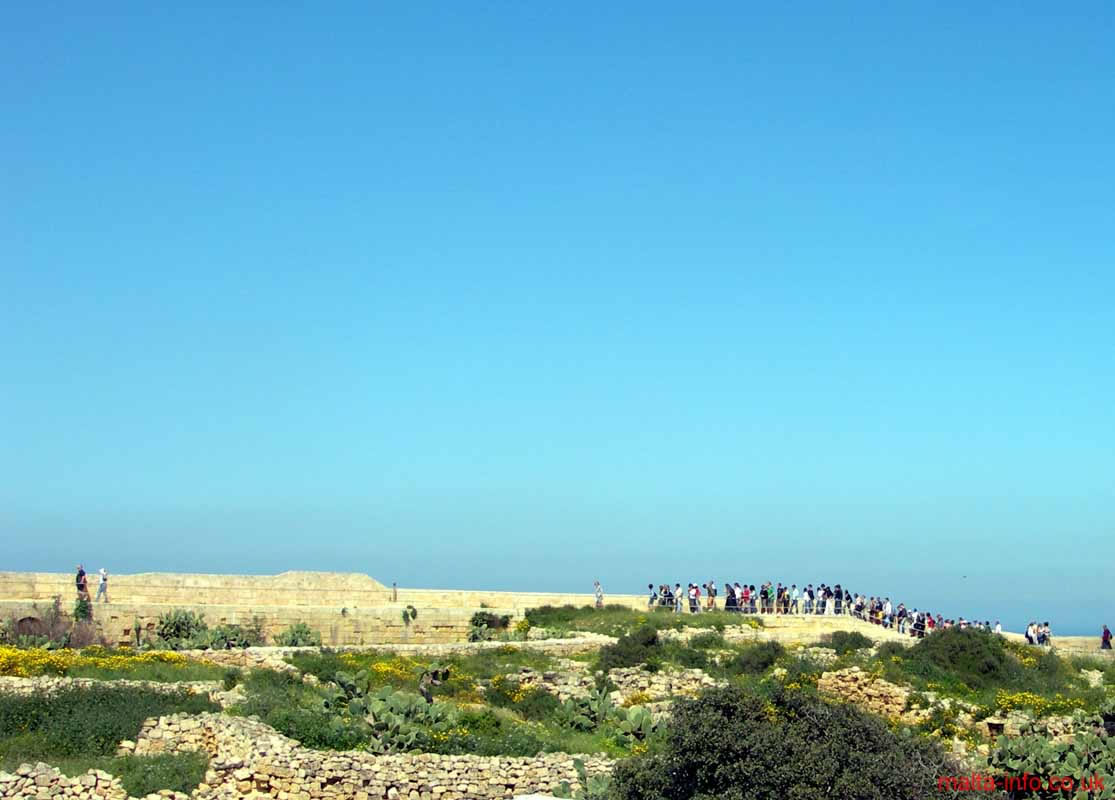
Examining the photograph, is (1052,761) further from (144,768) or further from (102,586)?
(102,586)

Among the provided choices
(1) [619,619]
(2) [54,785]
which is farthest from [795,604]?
(2) [54,785]

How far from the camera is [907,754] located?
1655cm

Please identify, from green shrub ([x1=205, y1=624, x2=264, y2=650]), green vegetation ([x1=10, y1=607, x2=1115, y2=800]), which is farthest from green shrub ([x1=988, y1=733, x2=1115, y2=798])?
green shrub ([x1=205, y1=624, x2=264, y2=650])

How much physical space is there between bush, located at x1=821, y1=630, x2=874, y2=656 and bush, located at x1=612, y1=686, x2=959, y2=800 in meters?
15.5

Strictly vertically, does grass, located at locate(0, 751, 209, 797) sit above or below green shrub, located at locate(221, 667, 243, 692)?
below

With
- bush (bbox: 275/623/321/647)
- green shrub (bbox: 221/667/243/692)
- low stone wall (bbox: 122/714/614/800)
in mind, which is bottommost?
low stone wall (bbox: 122/714/614/800)

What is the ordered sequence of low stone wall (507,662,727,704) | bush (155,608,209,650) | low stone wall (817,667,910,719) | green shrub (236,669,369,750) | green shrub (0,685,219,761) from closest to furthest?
1. green shrub (0,685,219,761)
2. green shrub (236,669,369,750)
3. low stone wall (817,667,910,719)
4. low stone wall (507,662,727,704)
5. bush (155,608,209,650)

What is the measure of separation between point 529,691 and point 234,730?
27.3 ft

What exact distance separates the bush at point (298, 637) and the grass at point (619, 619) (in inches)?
287

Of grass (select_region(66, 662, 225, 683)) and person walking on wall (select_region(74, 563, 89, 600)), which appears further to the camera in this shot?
person walking on wall (select_region(74, 563, 89, 600))

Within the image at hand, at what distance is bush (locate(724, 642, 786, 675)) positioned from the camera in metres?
30.9

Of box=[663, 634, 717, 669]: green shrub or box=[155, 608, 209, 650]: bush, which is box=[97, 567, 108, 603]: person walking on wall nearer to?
box=[155, 608, 209, 650]: bush

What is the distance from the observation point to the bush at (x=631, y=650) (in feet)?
101

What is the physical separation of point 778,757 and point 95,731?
11.6m
